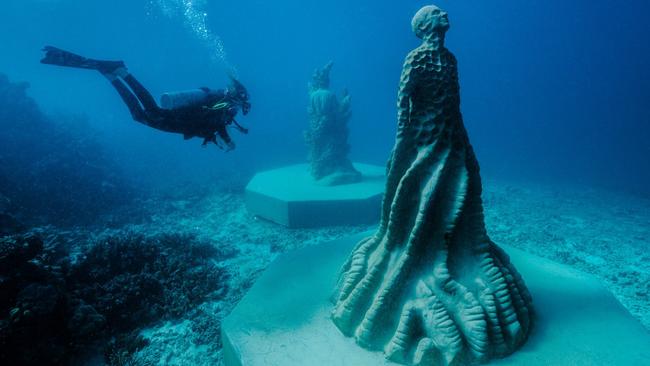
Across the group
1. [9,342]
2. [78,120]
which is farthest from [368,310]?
[78,120]

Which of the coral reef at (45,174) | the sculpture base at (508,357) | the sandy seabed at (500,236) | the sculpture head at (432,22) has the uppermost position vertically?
the sculpture head at (432,22)

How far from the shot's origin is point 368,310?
3479 millimetres

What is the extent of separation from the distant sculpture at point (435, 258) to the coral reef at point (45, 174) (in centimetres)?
888

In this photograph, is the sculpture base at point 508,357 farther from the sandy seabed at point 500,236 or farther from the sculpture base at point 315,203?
the sculpture base at point 315,203

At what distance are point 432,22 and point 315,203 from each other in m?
6.99

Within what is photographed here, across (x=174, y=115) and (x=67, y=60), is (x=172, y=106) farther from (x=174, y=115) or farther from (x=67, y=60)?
(x=67, y=60)

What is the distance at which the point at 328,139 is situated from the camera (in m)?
11.8

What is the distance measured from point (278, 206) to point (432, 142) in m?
7.15

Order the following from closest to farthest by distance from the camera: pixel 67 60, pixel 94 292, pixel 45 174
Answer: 1. pixel 67 60
2. pixel 94 292
3. pixel 45 174

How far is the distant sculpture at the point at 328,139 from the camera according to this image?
1159 cm

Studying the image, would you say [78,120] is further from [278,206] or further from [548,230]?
[548,230]

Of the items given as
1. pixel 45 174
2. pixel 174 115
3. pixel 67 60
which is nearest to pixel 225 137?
pixel 174 115

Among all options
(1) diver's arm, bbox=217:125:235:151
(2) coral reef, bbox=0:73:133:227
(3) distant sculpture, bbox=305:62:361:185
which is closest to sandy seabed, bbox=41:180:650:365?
(2) coral reef, bbox=0:73:133:227

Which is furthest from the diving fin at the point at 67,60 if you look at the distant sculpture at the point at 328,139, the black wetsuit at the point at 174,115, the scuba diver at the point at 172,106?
the distant sculpture at the point at 328,139
